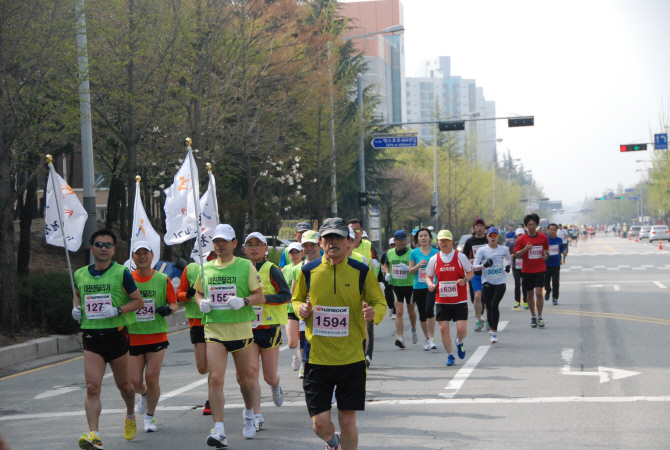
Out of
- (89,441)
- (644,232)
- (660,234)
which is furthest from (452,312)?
(644,232)

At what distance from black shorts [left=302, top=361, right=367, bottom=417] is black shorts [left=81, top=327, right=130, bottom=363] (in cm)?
212

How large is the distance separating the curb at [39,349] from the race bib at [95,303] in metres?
5.84

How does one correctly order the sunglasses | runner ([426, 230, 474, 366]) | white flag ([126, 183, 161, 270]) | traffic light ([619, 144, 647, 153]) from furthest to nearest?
1. traffic light ([619, 144, 647, 153])
2. runner ([426, 230, 474, 366])
3. white flag ([126, 183, 161, 270])
4. the sunglasses

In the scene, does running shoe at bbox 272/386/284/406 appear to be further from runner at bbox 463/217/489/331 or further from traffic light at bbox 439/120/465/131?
traffic light at bbox 439/120/465/131

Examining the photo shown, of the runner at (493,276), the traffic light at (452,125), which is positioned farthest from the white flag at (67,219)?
the traffic light at (452,125)

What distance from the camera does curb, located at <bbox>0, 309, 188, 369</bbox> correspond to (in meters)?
12.0

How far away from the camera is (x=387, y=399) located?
27.8 ft

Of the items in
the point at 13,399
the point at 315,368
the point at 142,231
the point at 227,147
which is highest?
the point at 227,147

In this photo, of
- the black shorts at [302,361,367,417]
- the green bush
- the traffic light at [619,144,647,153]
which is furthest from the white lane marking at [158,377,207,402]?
the traffic light at [619,144,647,153]

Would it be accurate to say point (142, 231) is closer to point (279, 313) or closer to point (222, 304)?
point (279, 313)

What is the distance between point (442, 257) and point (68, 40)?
828 centimetres

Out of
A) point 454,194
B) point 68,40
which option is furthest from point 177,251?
point 454,194

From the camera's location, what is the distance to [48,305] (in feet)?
45.9

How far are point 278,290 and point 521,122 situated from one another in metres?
25.6
